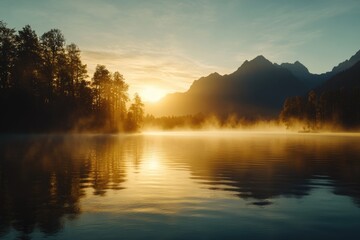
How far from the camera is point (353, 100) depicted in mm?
175250

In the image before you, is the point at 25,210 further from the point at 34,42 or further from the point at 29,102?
the point at 34,42

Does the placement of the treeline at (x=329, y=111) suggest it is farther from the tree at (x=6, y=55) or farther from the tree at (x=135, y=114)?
the tree at (x=6, y=55)

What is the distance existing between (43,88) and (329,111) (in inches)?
5152

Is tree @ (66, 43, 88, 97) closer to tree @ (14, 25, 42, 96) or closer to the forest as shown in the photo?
tree @ (14, 25, 42, 96)

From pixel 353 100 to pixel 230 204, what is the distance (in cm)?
17789

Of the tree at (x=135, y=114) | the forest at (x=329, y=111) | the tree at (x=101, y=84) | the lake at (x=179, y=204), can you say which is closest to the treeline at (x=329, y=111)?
the forest at (x=329, y=111)

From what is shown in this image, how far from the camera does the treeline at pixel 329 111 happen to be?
173875 mm

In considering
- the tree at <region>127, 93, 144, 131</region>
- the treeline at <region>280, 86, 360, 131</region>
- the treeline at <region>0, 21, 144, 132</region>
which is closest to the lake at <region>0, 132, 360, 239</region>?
the treeline at <region>0, 21, 144, 132</region>

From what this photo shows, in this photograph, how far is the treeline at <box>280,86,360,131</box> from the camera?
174 metres

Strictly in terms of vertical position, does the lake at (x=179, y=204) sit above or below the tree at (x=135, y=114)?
below

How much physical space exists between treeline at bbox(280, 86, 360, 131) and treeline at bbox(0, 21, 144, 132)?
97019mm

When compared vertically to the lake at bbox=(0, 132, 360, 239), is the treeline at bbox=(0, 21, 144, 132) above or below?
above

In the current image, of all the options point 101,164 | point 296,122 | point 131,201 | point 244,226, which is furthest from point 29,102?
point 296,122

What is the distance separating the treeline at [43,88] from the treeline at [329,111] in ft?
318
